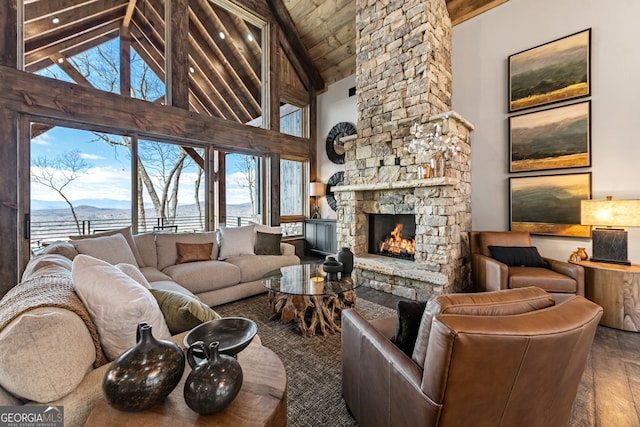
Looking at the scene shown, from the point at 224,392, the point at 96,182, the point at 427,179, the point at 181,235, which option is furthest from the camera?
the point at 96,182

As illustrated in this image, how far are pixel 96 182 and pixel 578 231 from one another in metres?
6.62

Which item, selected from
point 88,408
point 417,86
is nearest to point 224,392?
point 88,408

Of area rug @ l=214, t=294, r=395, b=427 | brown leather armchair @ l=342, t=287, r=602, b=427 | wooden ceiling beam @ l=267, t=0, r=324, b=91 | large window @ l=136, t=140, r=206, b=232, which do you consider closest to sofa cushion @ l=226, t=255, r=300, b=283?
area rug @ l=214, t=294, r=395, b=427

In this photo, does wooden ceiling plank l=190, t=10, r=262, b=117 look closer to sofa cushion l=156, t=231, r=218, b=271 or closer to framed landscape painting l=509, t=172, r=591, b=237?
sofa cushion l=156, t=231, r=218, b=271

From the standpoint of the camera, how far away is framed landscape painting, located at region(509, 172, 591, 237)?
342 cm

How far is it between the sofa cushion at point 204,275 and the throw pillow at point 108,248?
47cm

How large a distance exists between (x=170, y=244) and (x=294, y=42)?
5154 millimetres

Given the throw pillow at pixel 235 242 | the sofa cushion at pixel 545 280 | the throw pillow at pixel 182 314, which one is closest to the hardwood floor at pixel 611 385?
the sofa cushion at pixel 545 280

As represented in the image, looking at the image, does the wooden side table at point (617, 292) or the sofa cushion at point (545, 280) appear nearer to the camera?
the wooden side table at point (617, 292)

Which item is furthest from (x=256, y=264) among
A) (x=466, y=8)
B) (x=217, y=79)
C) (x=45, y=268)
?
(x=466, y=8)

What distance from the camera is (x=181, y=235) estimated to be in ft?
12.4

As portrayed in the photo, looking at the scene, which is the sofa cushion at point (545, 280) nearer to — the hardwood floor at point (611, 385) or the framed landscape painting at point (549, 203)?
the hardwood floor at point (611, 385)

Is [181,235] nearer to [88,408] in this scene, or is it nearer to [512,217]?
[88,408]

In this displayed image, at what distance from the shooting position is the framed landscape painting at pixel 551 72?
337 cm
